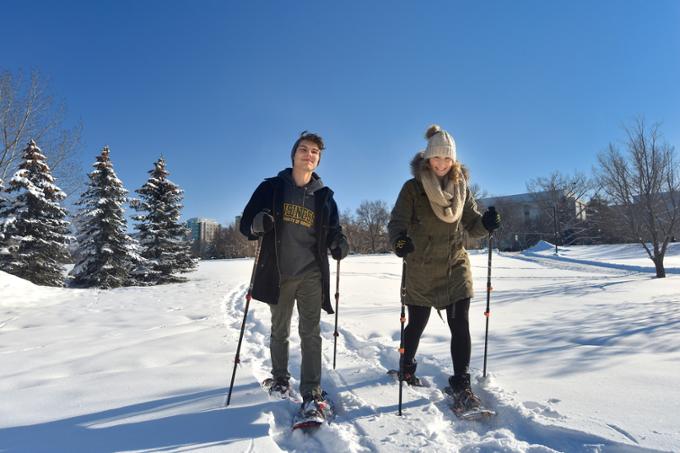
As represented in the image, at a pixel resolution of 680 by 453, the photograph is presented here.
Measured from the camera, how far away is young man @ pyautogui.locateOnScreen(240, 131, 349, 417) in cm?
262

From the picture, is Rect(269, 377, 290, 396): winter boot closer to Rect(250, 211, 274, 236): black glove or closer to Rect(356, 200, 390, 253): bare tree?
Rect(250, 211, 274, 236): black glove

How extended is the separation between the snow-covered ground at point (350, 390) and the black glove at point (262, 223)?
1.15 m

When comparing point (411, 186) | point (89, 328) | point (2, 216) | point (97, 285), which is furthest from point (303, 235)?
point (2, 216)

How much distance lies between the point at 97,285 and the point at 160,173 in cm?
637

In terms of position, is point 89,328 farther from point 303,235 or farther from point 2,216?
point 2,216

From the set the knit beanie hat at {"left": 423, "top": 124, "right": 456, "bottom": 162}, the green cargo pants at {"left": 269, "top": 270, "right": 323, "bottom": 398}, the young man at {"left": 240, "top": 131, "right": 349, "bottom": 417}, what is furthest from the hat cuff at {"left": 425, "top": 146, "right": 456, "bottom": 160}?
the green cargo pants at {"left": 269, "top": 270, "right": 323, "bottom": 398}

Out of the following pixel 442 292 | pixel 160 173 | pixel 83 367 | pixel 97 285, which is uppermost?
pixel 160 173

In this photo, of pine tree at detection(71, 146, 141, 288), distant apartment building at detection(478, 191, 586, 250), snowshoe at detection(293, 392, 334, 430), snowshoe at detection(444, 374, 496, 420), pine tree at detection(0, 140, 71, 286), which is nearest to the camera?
snowshoe at detection(293, 392, 334, 430)

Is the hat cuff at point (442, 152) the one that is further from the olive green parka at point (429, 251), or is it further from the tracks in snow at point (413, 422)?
the tracks in snow at point (413, 422)

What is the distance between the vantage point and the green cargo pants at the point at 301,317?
8.51ft

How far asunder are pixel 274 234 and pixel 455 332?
1.51 metres

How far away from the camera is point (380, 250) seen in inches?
2432

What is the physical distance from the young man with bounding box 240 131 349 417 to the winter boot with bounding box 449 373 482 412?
949 millimetres

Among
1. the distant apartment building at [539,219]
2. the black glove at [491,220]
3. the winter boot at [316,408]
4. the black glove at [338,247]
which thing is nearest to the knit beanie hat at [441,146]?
the black glove at [491,220]
